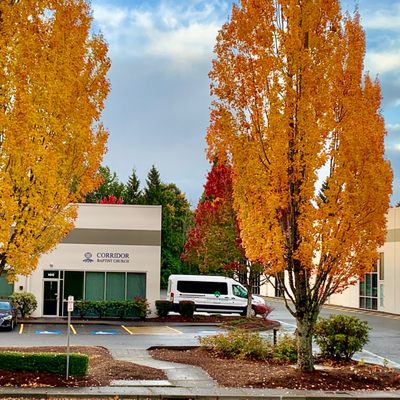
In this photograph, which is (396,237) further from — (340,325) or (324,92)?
(324,92)

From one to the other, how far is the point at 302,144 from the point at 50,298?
23.9m

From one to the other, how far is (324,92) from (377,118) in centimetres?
231

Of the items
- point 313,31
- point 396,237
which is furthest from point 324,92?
point 396,237

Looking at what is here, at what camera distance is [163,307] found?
3581cm

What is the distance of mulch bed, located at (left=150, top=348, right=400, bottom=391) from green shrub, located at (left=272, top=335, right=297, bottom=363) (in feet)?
1.60

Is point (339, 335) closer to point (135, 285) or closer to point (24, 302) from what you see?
point (135, 285)

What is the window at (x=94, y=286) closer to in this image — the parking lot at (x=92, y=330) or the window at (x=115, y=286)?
the window at (x=115, y=286)

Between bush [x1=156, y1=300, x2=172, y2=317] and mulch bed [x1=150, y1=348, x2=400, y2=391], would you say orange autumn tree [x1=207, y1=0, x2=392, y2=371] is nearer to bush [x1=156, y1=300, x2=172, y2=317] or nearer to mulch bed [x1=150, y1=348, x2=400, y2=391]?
A: mulch bed [x1=150, y1=348, x2=400, y2=391]

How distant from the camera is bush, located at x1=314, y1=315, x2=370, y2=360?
1981 cm

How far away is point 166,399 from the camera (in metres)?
13.8

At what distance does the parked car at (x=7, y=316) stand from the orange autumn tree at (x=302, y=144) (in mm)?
15848

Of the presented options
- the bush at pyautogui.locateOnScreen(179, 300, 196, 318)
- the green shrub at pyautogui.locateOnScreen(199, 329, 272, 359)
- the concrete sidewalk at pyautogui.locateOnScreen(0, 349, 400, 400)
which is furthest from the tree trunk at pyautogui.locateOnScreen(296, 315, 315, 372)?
the bush at pyautogui.locateOnScreen(179, 300, 196, 318)

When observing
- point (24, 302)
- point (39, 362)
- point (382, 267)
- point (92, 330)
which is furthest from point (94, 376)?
point (382, 267)

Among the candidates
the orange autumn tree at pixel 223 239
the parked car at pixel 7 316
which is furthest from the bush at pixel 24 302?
the orange autumn tree at pixel 223 239
